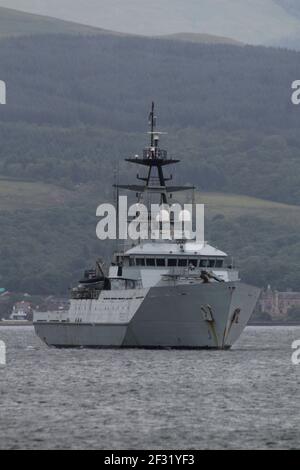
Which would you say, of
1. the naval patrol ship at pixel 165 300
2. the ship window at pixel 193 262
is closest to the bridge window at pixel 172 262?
the naval patrol ship at pixel 165 300

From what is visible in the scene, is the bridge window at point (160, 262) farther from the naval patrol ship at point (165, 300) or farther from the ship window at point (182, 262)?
the ship window at point (182, 262)

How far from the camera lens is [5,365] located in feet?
406

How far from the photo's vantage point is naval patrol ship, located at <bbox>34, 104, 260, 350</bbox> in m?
128

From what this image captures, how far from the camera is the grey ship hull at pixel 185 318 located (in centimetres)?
12788

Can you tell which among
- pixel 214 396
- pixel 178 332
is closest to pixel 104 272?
pixel 178 332

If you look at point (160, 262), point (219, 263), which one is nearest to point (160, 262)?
point (160, 262)

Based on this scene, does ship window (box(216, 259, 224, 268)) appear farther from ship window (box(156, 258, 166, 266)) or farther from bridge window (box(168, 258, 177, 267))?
ship window (box(156, 258, 166, 266))

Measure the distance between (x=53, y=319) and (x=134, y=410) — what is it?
62053mm

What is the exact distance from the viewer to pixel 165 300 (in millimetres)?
127938

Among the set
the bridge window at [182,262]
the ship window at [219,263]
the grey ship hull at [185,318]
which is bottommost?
the grey ship hull at [185,318]

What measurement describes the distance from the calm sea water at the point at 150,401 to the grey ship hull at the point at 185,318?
5.78ft

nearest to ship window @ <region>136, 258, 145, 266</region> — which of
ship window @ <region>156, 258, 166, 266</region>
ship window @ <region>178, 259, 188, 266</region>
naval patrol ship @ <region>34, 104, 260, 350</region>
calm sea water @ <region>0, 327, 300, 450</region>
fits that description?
naval patrol ship @ <region>34, 104, 260, 350</region>

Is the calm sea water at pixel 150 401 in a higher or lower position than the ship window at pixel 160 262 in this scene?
lower
